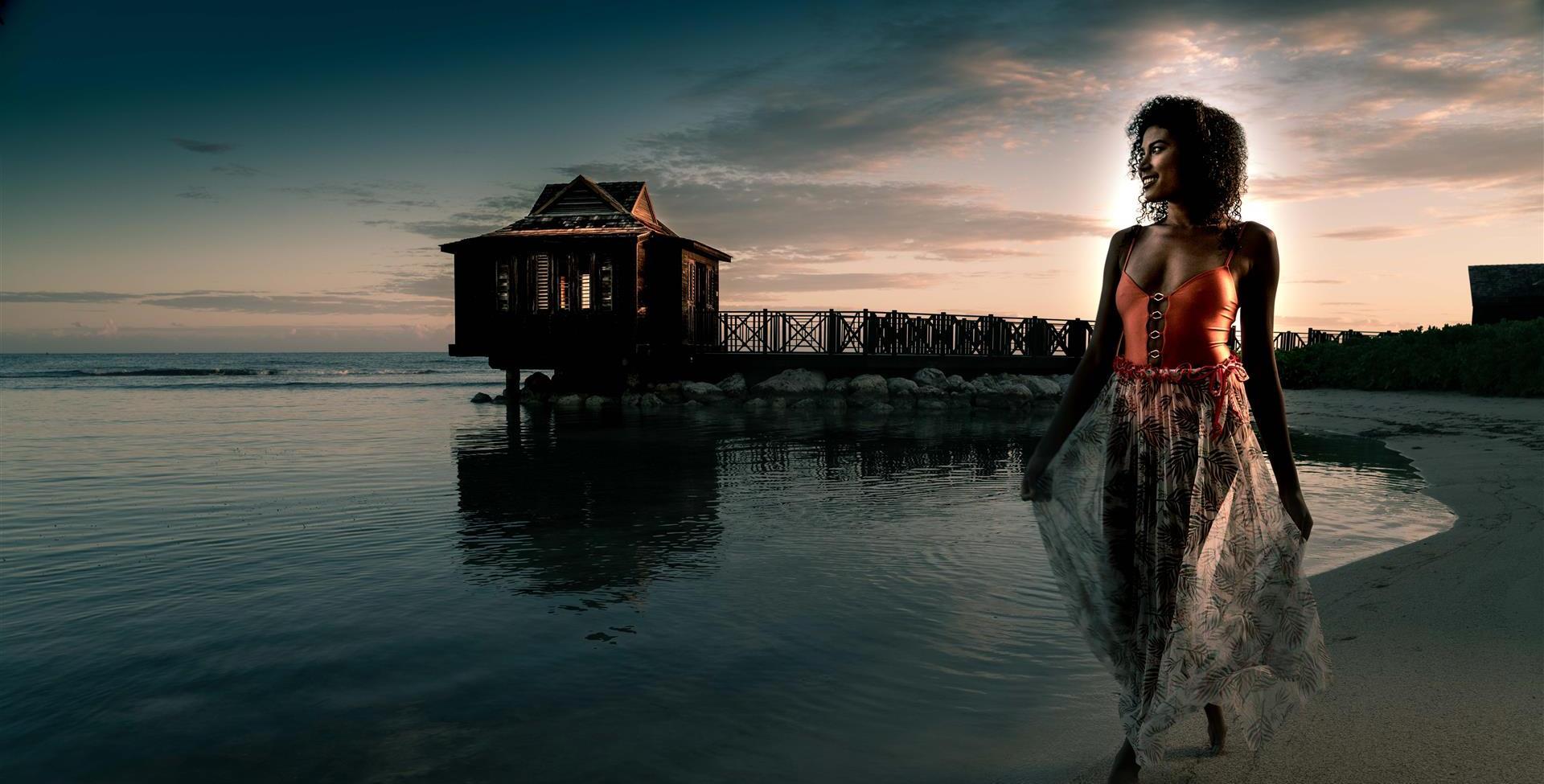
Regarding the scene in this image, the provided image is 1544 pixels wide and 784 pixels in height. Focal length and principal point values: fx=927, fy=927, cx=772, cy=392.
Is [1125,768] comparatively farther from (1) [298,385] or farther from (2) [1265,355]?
(1) [298,385]

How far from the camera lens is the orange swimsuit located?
2.60 m

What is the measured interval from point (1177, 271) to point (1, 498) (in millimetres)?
11565

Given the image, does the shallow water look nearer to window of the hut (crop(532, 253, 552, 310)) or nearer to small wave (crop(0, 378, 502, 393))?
window of the hut (crop(532, 253, 552, 310))

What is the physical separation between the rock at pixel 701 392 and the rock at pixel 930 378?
19.0ft

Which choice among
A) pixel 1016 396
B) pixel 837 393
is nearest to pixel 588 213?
pixel 837 393

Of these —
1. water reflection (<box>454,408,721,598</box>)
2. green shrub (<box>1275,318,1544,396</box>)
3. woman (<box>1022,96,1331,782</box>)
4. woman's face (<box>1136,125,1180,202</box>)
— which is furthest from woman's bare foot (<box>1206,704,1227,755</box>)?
green shrub (<box>1275,318,1544,396</box>)

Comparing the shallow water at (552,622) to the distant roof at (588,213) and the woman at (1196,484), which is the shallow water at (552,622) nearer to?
the woman at (1196,484)

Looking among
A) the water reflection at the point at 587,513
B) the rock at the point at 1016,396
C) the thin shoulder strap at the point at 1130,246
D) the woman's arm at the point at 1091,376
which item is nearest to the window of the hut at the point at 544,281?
the water reflection at the point at 587,513

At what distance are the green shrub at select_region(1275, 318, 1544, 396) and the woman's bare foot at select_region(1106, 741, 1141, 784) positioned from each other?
19.8 metres

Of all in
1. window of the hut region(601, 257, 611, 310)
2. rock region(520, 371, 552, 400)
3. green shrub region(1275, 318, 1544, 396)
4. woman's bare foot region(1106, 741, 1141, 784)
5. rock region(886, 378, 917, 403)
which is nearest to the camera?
woman's bare foot region(1106, 741, 1141, 784)

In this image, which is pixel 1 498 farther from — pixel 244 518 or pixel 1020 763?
pixel 1020 763

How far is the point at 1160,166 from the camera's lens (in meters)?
2.69

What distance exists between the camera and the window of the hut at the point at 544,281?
25281 mm

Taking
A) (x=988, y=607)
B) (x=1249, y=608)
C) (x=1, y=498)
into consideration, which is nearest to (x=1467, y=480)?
(x=988, y=607)
